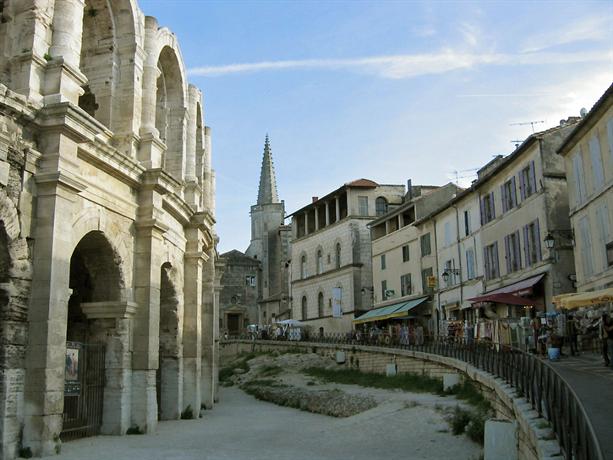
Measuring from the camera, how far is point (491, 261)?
31.4 metres

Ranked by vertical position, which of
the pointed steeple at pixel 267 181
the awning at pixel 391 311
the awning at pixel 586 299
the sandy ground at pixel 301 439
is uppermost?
the pointed steeple at pixel 267 181

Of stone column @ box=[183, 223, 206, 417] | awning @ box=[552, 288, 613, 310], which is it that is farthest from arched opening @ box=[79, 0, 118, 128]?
awning @ box=[552, 288, 613, 310]

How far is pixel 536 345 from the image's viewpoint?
20.7m

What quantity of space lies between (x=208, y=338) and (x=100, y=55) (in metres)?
11.2

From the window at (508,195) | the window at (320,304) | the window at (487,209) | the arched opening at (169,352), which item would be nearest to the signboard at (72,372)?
the arched opening at (169,352)

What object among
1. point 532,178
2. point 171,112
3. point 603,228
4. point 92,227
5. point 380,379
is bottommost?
point 380,379

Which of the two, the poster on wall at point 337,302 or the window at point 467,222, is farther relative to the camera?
the poster on wall at point 337,302

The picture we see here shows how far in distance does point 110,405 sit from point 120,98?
756cm

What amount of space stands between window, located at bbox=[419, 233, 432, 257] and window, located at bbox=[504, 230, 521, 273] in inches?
387

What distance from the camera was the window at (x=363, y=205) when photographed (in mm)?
51406

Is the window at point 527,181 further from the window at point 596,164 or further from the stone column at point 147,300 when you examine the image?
the stone column at point 147,300

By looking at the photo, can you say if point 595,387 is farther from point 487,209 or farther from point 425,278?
point 425,278

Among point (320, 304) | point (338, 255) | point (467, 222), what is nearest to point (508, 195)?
point (467, 222)

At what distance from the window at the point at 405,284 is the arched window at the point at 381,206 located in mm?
10046
